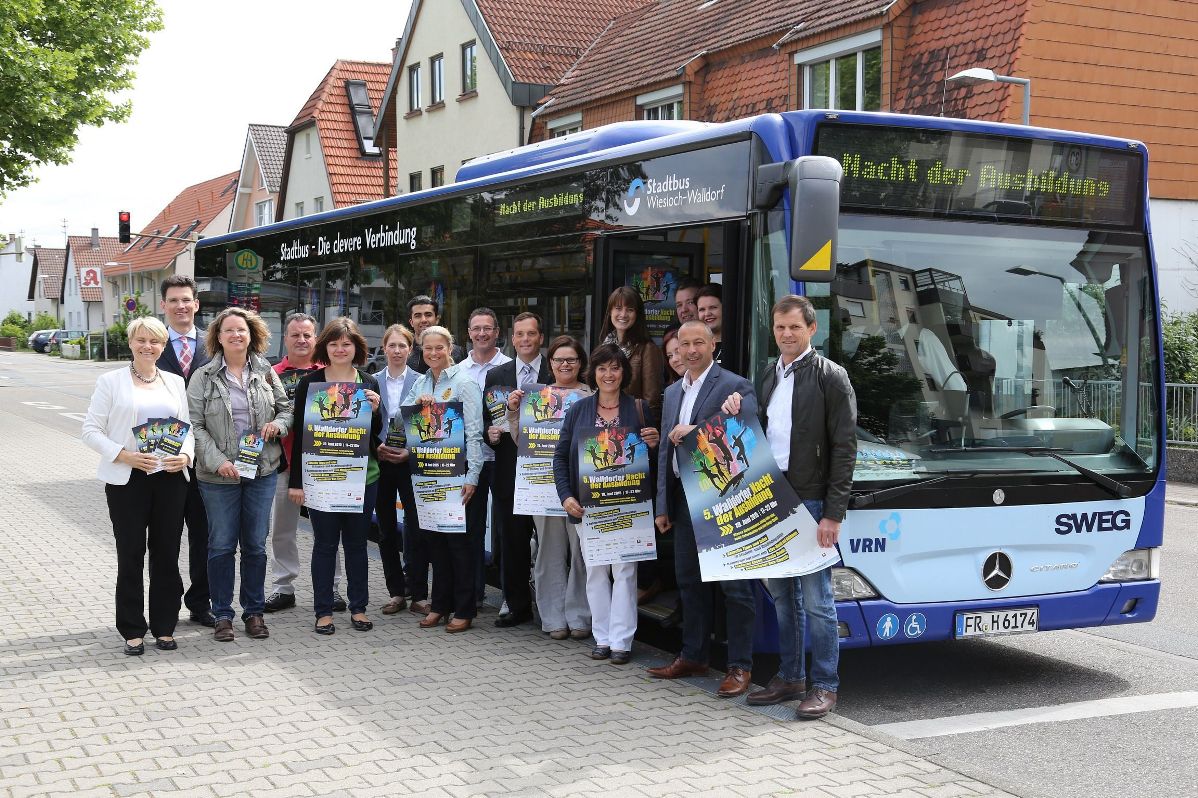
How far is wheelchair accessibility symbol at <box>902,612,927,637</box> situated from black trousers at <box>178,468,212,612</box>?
4208 millimetres

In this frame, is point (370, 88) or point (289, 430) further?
point (370, 88)

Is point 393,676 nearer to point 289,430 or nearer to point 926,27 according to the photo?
point 289,430

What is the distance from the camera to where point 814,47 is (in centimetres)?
2125

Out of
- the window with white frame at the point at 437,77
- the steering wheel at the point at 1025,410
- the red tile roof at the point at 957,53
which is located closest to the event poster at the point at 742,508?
the steering wheel at the point at 1025,410

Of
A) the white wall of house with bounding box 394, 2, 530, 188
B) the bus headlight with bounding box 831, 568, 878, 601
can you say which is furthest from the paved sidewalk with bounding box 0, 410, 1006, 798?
the white wall of house with bounding box 394, 2, 530, 188

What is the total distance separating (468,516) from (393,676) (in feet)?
4.90

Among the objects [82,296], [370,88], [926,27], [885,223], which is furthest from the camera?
[82,296]

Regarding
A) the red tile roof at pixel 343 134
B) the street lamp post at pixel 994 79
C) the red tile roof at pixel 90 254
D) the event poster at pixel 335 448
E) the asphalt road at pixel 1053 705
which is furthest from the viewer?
the red tile roof at pixel 90 254

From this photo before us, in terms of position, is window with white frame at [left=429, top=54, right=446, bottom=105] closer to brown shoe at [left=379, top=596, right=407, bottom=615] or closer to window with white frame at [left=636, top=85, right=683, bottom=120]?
window with white frame at [left=636, top=85, right=683, bottom=120]

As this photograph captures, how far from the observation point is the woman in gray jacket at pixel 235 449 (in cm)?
762

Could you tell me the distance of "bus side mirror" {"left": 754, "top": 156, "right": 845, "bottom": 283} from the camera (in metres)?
5.80

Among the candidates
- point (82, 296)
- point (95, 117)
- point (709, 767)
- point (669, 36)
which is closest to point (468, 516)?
point (709, 767)

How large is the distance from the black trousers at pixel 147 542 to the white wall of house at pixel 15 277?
5400 inches

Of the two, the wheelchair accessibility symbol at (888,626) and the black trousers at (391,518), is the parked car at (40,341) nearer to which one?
the black trousers at (391,518)
